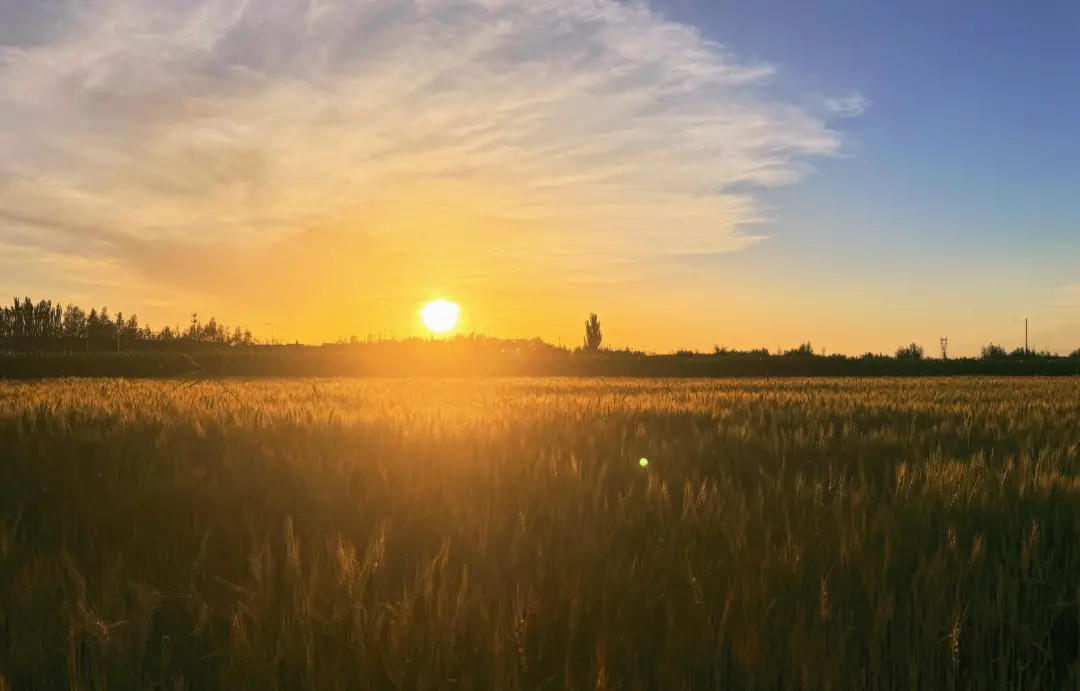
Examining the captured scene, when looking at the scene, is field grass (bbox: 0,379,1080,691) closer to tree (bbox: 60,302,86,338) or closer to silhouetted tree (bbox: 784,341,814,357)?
silhouetted tree (bbox: 784,341,814,357)

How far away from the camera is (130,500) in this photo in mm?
3361

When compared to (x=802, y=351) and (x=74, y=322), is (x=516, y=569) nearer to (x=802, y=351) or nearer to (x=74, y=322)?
(x=802, y=351)

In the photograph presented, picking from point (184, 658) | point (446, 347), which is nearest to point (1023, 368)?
point (446, 347)

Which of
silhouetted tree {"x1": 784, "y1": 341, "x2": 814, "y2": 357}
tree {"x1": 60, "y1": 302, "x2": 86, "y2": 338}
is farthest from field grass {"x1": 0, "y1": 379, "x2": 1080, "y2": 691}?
tree {"x1": 60, "y1": 302, "x2": 86, "y2": 338}

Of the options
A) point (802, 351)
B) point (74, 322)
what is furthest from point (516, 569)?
point (74, 322)

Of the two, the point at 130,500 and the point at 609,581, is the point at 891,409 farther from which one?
the point at 130,500

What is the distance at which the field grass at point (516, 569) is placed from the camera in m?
1.79

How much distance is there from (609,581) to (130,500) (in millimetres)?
2565

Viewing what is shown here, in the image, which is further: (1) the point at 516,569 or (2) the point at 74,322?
(2) the point at 74,322

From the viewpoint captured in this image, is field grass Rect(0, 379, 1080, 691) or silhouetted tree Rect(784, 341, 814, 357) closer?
field grass Rect(0, 379, 1080, 691)

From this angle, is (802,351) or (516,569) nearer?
(516,569)

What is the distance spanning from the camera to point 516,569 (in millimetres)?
2346

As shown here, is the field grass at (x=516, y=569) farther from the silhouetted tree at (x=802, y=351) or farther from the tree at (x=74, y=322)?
the tree at (x=74, y=322)

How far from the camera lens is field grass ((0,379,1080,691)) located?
1.79m
